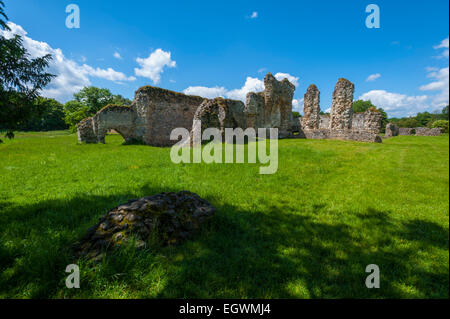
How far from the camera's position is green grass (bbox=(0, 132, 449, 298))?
89.5 inches

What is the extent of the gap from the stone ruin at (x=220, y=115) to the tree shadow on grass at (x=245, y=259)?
12636 mm

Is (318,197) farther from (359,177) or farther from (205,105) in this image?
(205,105)

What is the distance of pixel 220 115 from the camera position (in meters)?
15.7

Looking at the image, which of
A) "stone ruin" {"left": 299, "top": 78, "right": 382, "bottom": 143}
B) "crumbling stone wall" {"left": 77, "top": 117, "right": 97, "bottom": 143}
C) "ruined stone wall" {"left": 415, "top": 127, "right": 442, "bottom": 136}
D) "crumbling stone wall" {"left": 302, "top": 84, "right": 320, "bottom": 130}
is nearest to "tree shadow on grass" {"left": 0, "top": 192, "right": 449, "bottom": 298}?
"stone ruin" {"left": 299, "top": 78, "right": 382, "bottom": 143}

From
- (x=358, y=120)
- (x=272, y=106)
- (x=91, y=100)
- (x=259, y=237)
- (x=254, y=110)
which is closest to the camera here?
(x=259, y=237)

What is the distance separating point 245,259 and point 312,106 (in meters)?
22.3

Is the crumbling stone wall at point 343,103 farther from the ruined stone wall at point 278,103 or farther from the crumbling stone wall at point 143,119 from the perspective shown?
the crumbling stone wall at point 143,119

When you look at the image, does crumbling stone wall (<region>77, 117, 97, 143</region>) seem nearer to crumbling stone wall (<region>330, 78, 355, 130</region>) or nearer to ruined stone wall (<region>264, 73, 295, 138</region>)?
ruined stone wall (<region>264, 73, 295, 138</region>)

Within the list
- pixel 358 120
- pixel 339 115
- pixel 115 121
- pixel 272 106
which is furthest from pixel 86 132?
pixel 358 120

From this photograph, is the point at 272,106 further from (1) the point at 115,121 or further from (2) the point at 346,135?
(1) the point at 115,121

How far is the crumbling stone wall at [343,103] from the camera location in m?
17.7

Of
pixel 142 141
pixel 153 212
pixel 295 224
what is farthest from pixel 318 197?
pixel 142 141
